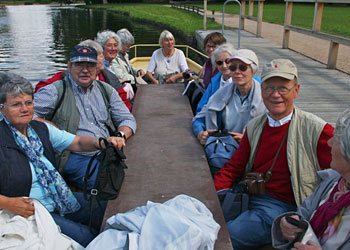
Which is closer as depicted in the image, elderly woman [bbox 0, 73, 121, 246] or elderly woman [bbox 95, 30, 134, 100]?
elderly woman [bbox 0, 73, 121, 246]

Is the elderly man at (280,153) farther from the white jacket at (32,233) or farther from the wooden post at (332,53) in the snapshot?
the wooden post at (332,53)

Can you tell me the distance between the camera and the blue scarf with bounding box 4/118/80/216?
1.98m

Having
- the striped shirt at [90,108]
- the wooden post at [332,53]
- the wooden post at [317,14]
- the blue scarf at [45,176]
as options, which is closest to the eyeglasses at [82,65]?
the striped shirt at [90,108]

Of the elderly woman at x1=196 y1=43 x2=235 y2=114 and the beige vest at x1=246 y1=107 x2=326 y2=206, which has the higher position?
the elderly woman at x1=196 y1=43 x2=235 y2=114

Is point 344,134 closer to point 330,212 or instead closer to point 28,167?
point 330,212

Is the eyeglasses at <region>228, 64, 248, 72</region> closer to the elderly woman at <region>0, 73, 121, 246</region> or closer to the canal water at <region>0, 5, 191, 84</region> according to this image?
the elderly woman at <region>0, 73, 121, 246</region>

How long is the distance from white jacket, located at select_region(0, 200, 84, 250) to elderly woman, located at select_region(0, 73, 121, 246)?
6 cm

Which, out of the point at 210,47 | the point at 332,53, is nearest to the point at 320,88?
the point at 332,53

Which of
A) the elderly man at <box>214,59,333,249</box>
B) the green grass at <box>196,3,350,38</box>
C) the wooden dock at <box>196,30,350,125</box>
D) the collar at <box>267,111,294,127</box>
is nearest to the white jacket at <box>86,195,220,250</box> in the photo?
the elderly man at <box>214,59,333,249</box>

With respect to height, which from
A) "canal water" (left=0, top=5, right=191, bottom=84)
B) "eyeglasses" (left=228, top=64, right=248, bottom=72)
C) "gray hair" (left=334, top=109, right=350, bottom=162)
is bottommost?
"canal water" (left=0, top=5, right=191, bottom=84)

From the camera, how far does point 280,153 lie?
2094 mm

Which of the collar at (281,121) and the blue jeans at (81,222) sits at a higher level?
the collar at (281,121)

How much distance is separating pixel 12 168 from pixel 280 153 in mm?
1553

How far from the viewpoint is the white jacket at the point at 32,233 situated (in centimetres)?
158
